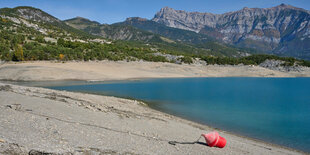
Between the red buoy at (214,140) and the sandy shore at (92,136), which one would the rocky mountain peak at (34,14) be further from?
the red buoy at (214,140)

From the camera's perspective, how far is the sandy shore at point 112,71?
5169cm

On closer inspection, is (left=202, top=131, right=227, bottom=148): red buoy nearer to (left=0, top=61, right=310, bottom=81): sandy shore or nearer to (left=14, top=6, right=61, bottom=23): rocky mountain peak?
(left=0, top=61, right=310, bottom=81): sandy shore

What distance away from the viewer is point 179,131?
15.4 meters

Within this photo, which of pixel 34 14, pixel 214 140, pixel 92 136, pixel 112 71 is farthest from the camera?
pixel 34 14

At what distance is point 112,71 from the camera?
6519 centimetres

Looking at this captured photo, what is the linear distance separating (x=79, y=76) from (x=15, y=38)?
126 ft

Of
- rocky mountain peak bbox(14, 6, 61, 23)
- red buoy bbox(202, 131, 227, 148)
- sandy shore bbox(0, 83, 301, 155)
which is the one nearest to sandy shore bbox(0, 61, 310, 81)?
sandy shore bbox(0, 83, 301, 155)

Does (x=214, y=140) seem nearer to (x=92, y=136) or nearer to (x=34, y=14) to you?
(x=92, y=136)

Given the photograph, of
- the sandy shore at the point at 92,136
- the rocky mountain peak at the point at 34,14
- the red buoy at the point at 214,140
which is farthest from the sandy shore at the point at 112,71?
the rocky mountain peak at the point at 34,14

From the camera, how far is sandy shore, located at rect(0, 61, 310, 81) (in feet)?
170

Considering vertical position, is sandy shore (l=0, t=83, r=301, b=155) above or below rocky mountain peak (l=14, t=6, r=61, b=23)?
below

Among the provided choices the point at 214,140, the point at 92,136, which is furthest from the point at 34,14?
the point at 214,140

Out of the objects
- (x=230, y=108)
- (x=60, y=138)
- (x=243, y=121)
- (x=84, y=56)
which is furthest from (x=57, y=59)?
(x=60, y=138)

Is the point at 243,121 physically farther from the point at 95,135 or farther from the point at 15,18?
the point at 15,18
